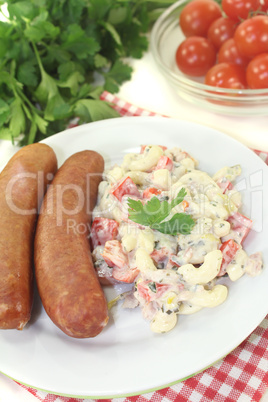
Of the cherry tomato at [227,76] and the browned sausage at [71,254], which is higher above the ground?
the cherry tomato at [227,76]

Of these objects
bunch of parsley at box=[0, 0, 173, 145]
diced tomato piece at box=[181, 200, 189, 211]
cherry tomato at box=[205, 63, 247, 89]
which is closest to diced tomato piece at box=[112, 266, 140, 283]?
diced tomato piece at box=[181, 200, 189, 211]

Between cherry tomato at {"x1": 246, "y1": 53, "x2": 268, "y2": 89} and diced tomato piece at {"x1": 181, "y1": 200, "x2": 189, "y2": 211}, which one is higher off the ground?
cherry tomato at {"x1": 246, "y1": 53, "x2": 268, "y2": 89}

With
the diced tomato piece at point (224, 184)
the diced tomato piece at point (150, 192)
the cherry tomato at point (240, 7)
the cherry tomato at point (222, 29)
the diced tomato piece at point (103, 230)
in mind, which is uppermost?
the cherry tomato at point (240, 7)

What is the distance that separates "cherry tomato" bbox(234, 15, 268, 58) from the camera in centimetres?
235

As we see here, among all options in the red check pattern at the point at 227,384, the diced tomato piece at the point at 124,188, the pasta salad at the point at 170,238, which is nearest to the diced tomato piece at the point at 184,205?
the pasta salad at the point at 170,238

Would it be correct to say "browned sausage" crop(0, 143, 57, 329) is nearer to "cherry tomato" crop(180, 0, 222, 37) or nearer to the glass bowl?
the glass bowl

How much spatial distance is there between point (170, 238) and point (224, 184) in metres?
0.35

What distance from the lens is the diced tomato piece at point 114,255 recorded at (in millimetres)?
1661

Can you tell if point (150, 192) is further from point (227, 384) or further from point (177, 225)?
point (227, 384)

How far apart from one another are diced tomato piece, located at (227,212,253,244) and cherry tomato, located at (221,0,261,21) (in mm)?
1312

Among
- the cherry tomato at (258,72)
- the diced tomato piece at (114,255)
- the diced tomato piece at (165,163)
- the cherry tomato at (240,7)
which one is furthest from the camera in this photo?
the cherry tomato at (240,7)

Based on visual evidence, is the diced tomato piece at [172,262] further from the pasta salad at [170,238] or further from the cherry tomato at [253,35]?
the cherry tomato at [253,35]

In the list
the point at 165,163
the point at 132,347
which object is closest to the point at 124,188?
the point at 165,163

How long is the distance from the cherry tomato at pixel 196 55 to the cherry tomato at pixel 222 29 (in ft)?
0.17
